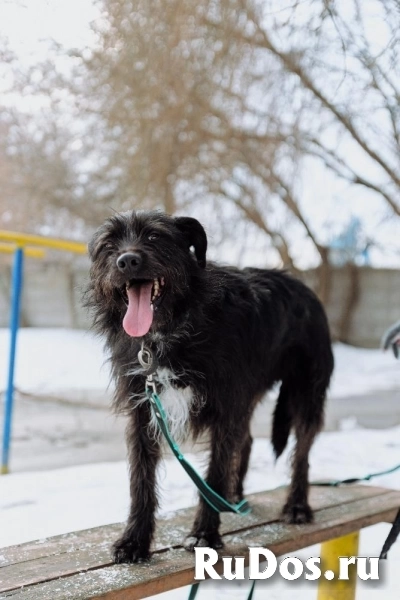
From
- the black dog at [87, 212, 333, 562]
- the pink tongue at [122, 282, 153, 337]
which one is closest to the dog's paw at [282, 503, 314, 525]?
the black dog at [87, 212, 333, 562]

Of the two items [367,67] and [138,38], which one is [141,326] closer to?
[367,67]

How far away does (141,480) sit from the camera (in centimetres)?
244

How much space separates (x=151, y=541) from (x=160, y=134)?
26.0 ft

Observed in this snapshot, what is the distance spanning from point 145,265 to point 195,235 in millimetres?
313

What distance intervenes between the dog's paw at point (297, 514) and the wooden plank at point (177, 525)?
58 millimetres

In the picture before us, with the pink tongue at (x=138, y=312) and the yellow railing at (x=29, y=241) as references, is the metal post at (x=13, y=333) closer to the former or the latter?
the yellow railing at (x=29, y=241)

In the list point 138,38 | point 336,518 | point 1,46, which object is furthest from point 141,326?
point 138,38

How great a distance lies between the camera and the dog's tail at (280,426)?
128 inches

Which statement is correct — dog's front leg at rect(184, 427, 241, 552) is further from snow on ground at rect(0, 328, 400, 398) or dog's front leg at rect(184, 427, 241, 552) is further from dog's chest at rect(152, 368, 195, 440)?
snow on ground at rect(0, 328, 400, 398)

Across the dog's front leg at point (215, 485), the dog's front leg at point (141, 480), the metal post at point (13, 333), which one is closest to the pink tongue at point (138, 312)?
the dog's front leg at point (141, 480)

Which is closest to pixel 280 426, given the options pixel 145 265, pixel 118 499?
pixel 118 499

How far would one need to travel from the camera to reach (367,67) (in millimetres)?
4117

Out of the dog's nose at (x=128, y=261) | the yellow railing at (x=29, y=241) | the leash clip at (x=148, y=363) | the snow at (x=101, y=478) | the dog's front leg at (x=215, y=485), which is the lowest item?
the snow at (x=101, y=478)

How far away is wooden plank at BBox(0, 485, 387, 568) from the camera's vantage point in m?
2.21
